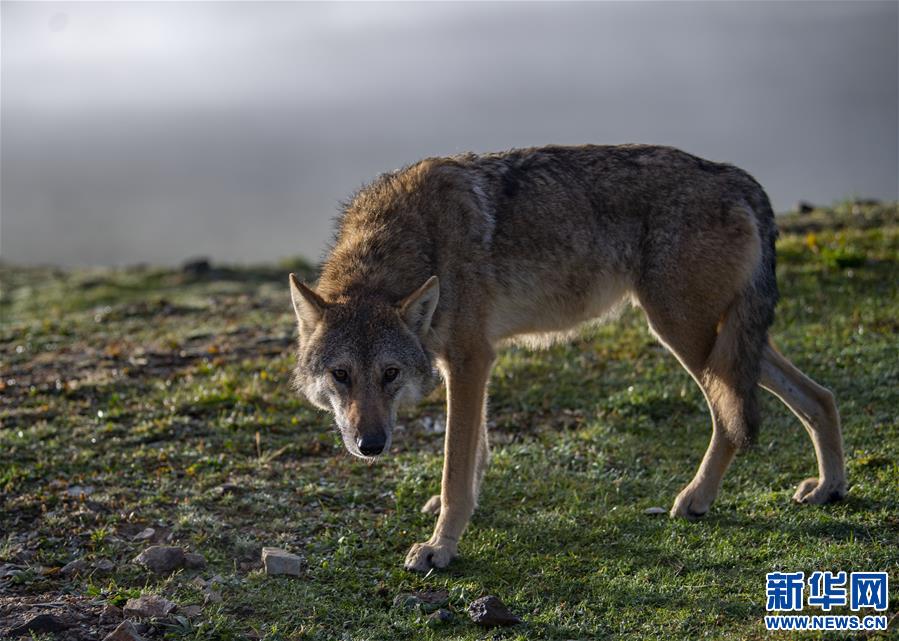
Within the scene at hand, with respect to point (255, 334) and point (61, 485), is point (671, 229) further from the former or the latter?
point (255, 334)

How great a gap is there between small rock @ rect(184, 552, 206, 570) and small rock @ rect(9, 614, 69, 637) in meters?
0.95

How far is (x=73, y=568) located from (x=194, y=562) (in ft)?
2.27

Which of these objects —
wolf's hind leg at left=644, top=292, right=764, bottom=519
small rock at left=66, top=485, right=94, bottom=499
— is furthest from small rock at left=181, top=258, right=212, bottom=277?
wolf's hind leg at left=644, top=292, right=764, bottom=519

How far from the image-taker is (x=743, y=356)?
616 cm

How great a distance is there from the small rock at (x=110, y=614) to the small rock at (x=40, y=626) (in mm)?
190

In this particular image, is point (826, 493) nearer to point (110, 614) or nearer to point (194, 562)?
point (194, 562)

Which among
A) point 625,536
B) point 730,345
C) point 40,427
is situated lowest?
point 625,536

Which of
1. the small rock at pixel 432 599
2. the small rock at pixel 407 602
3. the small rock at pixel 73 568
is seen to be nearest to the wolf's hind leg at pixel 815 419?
the small rock at pixel 432 599

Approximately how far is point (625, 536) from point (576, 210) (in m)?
2.15

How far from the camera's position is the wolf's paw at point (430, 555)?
5.82 metres

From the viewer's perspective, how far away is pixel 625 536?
6.13 m

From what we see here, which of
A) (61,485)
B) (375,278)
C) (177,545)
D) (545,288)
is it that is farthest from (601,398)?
(61,485)

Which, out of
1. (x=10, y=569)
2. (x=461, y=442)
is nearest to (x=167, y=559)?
(x=10, y=569)

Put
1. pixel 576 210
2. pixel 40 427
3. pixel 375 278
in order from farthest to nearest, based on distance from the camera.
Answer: pixel 40 427, pixel 576 210, pixel 375 278
